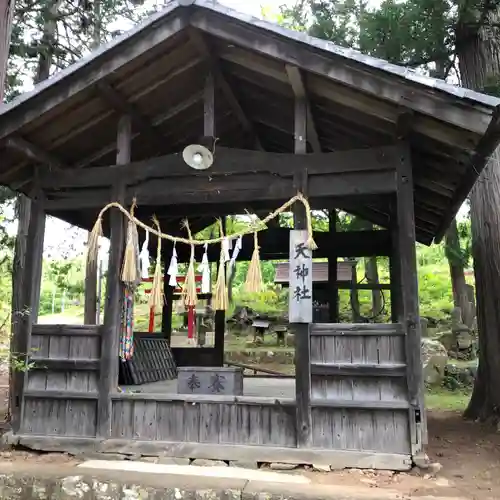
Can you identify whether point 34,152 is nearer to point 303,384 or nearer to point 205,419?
point 205,419

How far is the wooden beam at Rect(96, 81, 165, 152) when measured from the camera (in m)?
6.18

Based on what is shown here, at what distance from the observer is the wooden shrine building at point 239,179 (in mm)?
5430

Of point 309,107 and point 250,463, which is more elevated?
point 309,107

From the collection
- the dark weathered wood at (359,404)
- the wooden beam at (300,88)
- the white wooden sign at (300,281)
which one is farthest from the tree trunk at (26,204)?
the dark weathered wood at (359,404)

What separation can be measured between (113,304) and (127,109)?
2.57m

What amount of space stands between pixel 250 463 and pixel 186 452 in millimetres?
767

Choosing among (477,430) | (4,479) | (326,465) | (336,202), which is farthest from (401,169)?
(4,479)

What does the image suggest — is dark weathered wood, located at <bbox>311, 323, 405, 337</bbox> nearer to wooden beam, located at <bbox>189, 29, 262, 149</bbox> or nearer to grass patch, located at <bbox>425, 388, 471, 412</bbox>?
wooden beam, located at <bbox>189, 29, 262, 149</bbox>

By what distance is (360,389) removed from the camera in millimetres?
5547

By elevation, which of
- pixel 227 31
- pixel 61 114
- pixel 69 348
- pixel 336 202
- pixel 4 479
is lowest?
pixel 4 479

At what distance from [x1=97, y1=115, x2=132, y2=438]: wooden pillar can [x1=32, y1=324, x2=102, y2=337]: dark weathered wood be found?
0.15m

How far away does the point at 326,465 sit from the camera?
5.43 m

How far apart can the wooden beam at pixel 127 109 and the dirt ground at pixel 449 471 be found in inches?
174

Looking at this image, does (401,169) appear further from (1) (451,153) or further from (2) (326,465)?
(2) (326,465)
